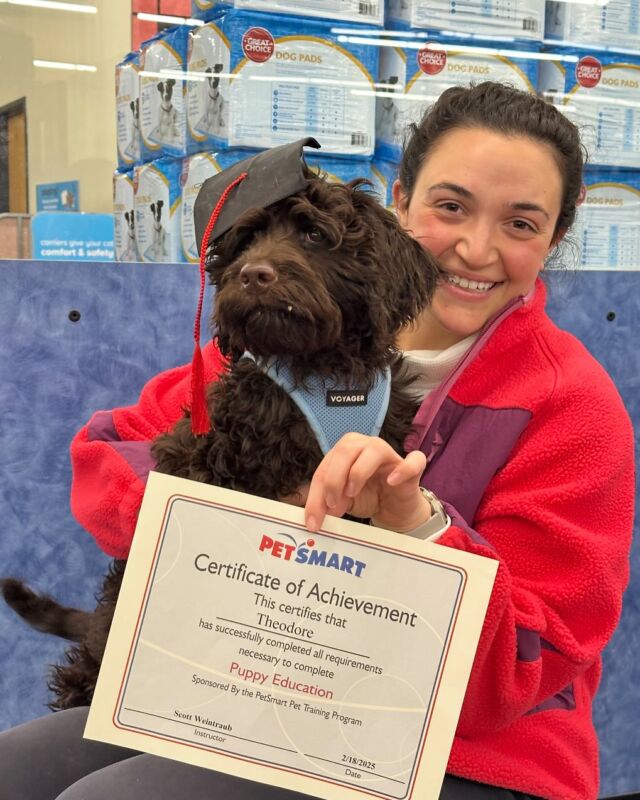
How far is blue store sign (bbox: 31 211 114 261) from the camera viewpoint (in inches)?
87.2

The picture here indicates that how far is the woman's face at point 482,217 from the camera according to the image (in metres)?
1.34

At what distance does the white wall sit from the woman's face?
1417 mm

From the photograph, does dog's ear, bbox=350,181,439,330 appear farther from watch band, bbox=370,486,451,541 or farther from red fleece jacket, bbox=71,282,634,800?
watch band, bbox=370,486,451,541

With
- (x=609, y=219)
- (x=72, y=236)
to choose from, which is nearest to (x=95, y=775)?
(x=72, y=236)

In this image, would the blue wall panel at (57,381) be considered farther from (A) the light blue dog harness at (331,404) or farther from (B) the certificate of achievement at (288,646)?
(B) the certificate of achievement at (288,646)

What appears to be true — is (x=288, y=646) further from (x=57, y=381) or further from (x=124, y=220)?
(x=124, y=220)

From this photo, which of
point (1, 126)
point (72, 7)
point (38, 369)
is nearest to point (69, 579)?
point (38, 369)

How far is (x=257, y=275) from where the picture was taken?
3.76 ft

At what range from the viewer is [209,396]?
4.47 feet

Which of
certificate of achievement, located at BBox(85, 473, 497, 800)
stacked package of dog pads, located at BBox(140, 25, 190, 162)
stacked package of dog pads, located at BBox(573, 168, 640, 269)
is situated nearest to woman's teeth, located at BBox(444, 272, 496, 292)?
certificate of achievement, located at BBox(85, 473, 497, 800)

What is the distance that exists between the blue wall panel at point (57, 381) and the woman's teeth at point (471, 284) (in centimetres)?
69

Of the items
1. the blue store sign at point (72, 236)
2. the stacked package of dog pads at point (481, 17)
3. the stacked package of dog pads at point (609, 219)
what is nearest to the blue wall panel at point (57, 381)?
the blue store sign at point (72, 236)

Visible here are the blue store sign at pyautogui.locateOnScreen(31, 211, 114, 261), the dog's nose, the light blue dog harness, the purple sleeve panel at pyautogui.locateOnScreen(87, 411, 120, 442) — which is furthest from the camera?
the blue store sign at pyautogui.locateOnScreen(31, 211, 114, 261)

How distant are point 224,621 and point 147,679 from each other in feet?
0.35
